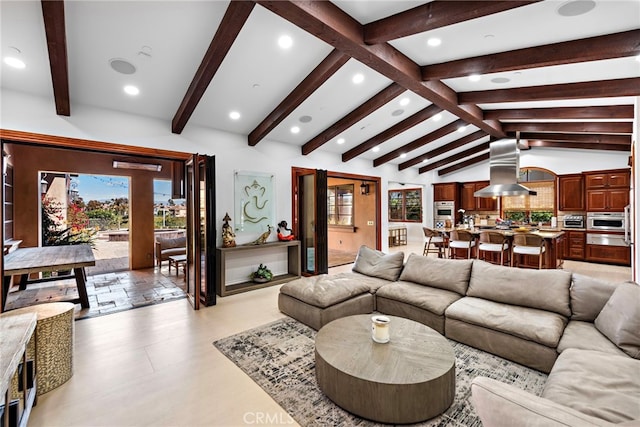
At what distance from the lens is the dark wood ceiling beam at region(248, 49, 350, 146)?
3.53 metres

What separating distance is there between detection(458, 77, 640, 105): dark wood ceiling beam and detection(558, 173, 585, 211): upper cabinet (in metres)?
4.96

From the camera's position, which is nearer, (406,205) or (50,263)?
(50,263)

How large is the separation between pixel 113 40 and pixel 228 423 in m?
Answer: 3.60

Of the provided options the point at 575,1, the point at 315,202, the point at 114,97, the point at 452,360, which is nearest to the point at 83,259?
the point at 114,97

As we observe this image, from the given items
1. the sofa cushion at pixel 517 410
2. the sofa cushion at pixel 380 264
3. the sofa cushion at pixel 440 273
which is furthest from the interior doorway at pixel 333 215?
the sofa cushion at pixel 517 410

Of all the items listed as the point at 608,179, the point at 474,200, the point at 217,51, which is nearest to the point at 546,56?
the point at 217,51

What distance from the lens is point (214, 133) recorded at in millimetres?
5117

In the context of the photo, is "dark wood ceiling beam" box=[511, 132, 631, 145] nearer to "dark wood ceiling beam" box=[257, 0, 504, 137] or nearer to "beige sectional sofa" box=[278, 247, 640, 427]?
"dark wood ceiling beam" box=[257, 0, 504, 137]

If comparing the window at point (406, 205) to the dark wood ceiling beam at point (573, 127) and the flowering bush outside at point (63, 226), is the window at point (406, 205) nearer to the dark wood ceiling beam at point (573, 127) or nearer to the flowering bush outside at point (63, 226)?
the dark wood ceiling beam at point (573, 127)

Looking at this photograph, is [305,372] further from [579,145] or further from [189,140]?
[579,145]

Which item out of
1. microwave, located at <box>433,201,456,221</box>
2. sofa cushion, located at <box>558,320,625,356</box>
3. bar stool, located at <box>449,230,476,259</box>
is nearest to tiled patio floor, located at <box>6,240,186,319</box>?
sofa cushion, located at <box>558,320,625,356</box>

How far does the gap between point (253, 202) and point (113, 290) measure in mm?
2920

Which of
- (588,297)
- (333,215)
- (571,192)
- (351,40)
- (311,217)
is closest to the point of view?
(588,297)

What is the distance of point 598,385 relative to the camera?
5.50 feet
